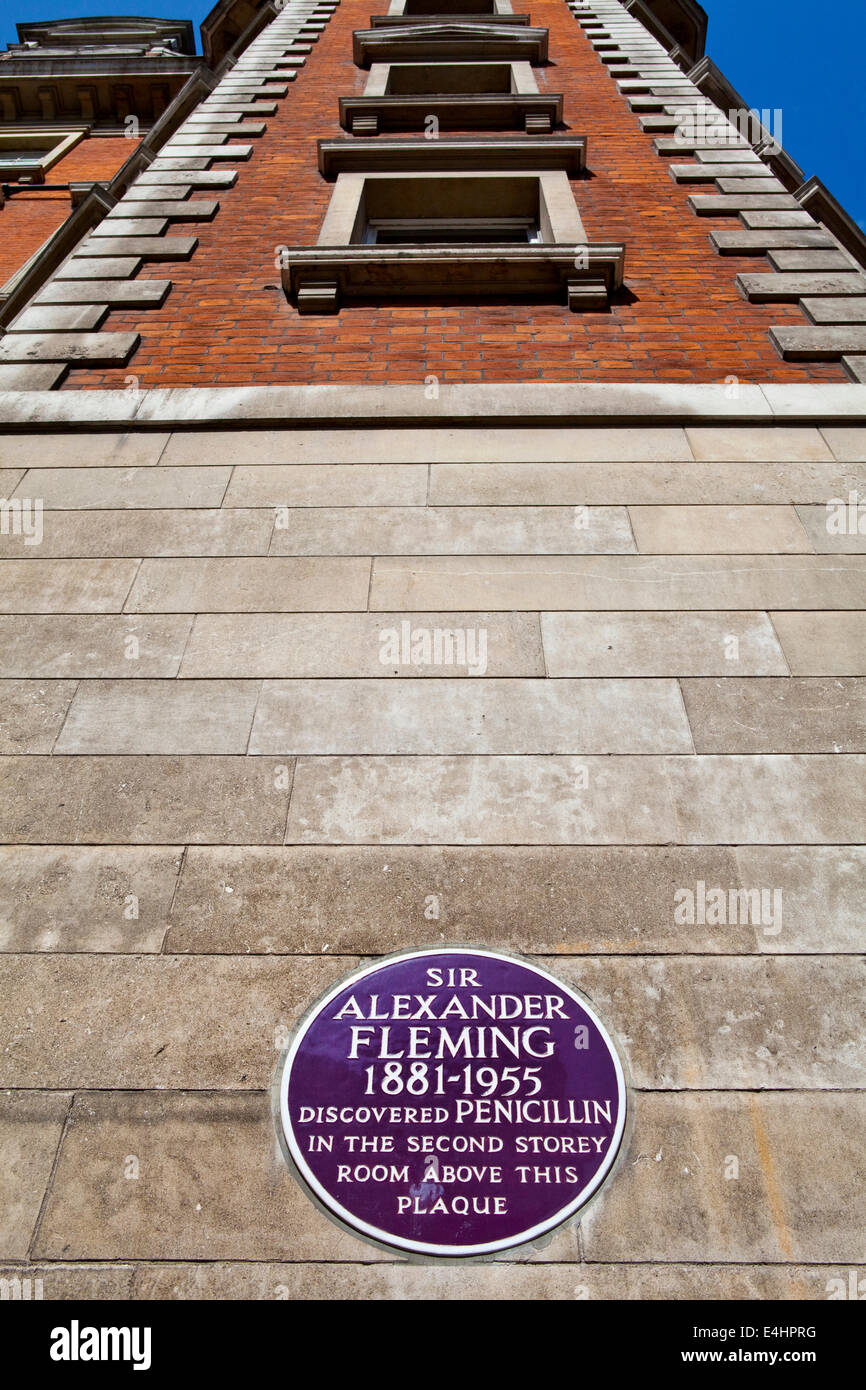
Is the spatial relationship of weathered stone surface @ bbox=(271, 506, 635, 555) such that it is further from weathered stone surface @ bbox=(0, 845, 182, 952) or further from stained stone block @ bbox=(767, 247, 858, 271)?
stained stone block @ bbox=(767, 247, 858, 271)

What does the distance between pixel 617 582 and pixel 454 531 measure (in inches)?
42.1

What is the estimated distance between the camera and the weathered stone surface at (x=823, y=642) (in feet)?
16.1

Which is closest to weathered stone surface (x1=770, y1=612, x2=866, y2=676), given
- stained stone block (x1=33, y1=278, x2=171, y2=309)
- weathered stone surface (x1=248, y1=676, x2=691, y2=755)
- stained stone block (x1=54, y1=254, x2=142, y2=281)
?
weathered stone surface (x1=248, y1=676, x2=691, y2=755)

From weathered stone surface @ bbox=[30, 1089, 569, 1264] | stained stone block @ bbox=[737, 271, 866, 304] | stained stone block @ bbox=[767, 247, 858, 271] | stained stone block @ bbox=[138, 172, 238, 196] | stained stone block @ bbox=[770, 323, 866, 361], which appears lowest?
weathered stone surface @ bbox=[30, 1089, 569, 1264]

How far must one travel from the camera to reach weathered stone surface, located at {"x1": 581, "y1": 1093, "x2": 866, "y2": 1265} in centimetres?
316

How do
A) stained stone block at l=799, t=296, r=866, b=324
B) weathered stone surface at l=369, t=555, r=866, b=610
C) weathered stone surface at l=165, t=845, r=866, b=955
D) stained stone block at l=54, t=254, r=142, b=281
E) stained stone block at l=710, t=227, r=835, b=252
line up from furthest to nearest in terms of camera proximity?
stained stone block at l=710, t=227, r=835, b=252
stained stone block at l=54, t=254, r=142, b=281
stained stone block at l=799, t=296, r=866, b=324
weathered stone surface at l=369, t=555, r=866, b=610
weathered stone surface at l=165, t=845, r=866, b=955

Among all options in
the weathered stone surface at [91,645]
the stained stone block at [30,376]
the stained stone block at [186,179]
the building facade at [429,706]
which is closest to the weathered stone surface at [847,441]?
the building facade at [429,706]

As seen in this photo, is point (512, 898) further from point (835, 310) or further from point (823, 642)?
point (835, 310)

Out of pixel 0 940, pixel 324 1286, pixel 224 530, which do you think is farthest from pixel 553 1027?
pixel 224 530

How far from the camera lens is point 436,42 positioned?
44.0ft

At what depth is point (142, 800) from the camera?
4465mm

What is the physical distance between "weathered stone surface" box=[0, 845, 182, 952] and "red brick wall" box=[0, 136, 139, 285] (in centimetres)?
1166
